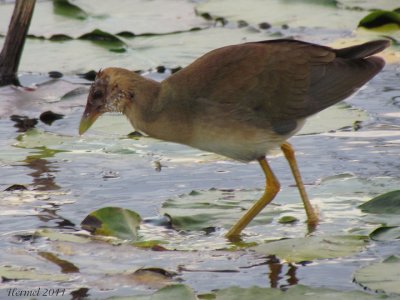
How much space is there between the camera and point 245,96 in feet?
18.9

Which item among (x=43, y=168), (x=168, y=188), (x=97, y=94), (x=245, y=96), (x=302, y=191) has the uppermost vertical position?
(x=245, y=96)

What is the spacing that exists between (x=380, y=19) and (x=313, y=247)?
13.7 feet

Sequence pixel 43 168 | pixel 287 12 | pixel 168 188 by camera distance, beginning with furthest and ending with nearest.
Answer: pixel 287 12 < pixel 43 168 < pixel 168 188

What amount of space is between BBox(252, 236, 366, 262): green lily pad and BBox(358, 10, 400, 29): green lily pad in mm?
3875

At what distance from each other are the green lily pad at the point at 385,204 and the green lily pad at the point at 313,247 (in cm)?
36

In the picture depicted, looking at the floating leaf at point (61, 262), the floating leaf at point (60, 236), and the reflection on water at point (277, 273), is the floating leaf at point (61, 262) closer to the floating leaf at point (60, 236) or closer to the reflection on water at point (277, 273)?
the floating leaf at point (60, 236)

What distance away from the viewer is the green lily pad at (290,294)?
4.36 meters

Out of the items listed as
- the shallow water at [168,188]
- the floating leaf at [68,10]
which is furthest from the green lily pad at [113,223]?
the floating leaf at [68,10]

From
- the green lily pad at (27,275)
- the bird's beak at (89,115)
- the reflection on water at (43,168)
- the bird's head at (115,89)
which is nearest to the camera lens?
the green lily pad at (27,275)

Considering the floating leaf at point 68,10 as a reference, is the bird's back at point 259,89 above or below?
above

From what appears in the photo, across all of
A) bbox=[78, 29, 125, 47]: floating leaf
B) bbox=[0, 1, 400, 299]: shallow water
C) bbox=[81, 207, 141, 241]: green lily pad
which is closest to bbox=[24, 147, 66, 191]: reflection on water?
bbox=[0, 1, 400, 299]: shallow water

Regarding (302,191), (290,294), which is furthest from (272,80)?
(290,294)

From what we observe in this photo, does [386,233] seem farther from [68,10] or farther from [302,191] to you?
[68,10]

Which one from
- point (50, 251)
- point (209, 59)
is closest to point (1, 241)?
point (50, 251)
